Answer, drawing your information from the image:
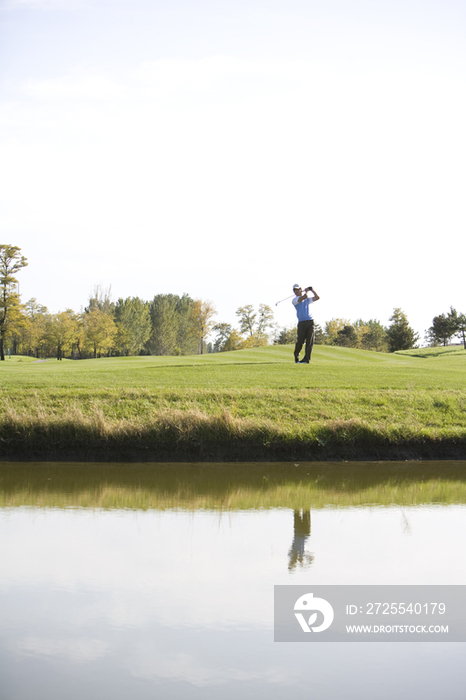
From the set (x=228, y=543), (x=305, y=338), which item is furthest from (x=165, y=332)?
(x=228, y=543)

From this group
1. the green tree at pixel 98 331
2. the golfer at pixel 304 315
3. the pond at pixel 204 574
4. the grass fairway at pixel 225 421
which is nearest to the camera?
the pond at pixel 204 574

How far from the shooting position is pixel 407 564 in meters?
5.73

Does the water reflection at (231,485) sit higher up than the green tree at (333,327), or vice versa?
the green tree at (333,327)

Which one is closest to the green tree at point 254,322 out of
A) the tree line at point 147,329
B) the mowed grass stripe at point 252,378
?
the tree line at point 147,329

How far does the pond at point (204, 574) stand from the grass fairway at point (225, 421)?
1.47m

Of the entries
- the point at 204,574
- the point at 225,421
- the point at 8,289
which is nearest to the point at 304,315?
the point at 225,421

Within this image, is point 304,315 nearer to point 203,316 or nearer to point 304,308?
point 304,308

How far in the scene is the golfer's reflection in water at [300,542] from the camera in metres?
5.73

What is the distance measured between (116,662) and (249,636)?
0.97 meters

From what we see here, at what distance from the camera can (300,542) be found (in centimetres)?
648

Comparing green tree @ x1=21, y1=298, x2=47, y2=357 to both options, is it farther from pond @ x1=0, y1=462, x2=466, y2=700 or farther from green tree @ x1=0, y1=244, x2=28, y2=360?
pond @ x1=0, y1=462, x2=466, y2=700

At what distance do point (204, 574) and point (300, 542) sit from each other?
1452mm

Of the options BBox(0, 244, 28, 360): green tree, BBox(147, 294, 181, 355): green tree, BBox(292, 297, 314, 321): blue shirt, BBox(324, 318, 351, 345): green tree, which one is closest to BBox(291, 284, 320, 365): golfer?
BBox(292, 297, 314, 321): blue shirt

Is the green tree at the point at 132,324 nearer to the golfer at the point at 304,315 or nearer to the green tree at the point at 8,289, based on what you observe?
the green tree at the point at 8,289
